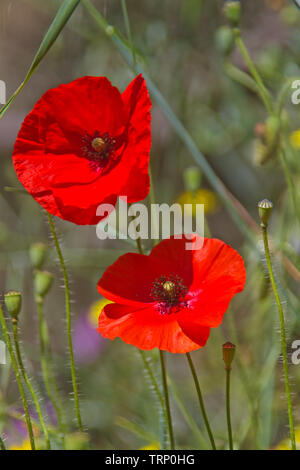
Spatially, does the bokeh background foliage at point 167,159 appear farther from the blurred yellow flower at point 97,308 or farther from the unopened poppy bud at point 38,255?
the unopened poppy bud at point 38,255

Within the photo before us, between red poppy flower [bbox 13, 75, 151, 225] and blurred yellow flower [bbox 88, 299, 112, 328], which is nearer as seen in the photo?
red poppy flower [bbox 13, 75, 151, 225]

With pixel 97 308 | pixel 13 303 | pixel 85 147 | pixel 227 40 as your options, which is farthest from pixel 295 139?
pixel 13 303

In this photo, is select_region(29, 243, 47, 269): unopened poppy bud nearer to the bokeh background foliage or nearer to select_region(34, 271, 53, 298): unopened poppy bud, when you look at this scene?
select_region(34, 271, 53, 298): unopened poppy bud

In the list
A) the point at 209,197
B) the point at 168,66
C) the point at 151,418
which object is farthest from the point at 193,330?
the point at 168,66

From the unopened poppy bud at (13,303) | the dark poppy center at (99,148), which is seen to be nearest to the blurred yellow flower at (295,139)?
the dark poppy center at (99,148)

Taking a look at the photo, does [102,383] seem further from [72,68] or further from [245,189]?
[72,68]

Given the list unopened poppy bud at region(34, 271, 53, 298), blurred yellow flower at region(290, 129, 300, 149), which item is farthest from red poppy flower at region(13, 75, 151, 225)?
blurred yellow flower at region(290, 129, 300, 149)

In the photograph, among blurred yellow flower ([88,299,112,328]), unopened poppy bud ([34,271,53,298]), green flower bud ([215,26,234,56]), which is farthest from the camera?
blurred yellow flower ([88,299,112,328])
